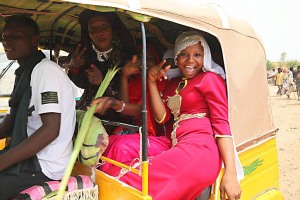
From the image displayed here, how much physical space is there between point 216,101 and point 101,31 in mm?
1109

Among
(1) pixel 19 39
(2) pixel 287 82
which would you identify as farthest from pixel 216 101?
(2) pixel 287 82

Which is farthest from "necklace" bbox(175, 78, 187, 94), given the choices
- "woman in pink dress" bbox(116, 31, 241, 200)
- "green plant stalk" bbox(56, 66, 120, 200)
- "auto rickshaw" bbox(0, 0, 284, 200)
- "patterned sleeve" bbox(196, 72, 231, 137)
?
"green plant stalk" bbox(56, 66, 120, 200)

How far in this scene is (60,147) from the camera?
87.7 inches

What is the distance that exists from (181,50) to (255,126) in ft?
2.90

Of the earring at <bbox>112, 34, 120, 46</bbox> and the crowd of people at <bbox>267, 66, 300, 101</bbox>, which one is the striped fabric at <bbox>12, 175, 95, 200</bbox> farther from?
the crowd of people at <bbox>267, 66, 300, 101</bbox>

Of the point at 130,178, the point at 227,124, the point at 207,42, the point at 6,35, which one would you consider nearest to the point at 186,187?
the point at 130,178

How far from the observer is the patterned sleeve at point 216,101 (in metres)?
2.53

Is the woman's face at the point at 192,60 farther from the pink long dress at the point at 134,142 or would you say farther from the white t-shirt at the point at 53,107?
the white t-shirt at the point at 53,107

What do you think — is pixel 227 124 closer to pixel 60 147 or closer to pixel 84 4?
pixel 60 147

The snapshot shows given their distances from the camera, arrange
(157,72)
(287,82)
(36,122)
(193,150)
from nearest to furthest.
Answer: (36,122), (193,150), (157,72), (287,82)

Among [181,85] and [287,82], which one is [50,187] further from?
[287,82]

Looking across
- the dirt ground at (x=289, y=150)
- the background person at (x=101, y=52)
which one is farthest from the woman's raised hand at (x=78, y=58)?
the dirt ground at (x=289, y=150)

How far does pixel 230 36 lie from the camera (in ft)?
8.87

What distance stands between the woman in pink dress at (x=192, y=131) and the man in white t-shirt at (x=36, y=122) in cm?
48
